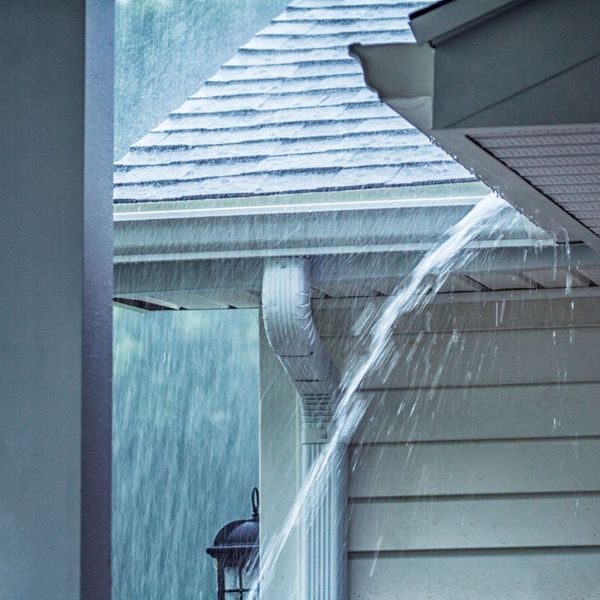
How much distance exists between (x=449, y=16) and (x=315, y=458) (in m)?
3.65

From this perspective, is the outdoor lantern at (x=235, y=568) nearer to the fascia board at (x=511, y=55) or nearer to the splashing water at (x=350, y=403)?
the splashing water at (x=350, y=403)

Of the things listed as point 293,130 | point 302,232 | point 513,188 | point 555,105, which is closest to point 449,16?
point 555,105

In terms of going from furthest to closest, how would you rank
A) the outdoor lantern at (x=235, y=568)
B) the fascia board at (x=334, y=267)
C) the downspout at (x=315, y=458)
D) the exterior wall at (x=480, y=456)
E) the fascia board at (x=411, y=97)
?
the outdoor lantern at (x=235, y=568) < the exterior wall at (x=480, y=456) < the downspout at (x=315, y=458) < the fascia board at (x=334, y=267) < the fascia board at (x=411, y=97)

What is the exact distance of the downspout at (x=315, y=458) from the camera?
4.68 m

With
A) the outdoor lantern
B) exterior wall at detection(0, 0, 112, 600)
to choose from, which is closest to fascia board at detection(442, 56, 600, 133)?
exterior wall at detection(0, 0, 112, 600)

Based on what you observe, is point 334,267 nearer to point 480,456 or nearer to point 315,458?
point 315,458

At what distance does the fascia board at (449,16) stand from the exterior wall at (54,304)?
565 mm

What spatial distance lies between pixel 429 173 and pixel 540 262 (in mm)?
581

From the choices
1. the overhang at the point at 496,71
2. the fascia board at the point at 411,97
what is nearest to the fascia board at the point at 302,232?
the fascia board at the point at 411,97

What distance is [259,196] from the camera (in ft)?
15.0

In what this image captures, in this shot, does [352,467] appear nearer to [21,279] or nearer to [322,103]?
[322,103]

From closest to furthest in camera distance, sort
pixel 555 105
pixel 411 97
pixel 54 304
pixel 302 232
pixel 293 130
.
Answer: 1. pixel 54 304
2. pixel 555 105
3. pixel 411 97
4. pixel 302 232
5. pixel 293 130

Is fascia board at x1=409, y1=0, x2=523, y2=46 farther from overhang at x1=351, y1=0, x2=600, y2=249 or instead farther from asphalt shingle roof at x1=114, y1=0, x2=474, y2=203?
asphalt shingle roof at x1=114, y1=0, x2=474, y2=203

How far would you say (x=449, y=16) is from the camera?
1917 mm
